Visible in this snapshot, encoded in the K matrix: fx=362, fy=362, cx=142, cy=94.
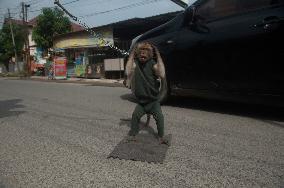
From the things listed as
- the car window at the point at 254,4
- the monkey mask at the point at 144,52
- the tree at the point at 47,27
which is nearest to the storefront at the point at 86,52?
the tree at the point at 47,27

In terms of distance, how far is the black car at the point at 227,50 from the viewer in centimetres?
473

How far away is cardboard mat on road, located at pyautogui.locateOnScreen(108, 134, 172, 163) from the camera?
3705mm

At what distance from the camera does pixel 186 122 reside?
5.39m

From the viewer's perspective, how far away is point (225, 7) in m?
5.51

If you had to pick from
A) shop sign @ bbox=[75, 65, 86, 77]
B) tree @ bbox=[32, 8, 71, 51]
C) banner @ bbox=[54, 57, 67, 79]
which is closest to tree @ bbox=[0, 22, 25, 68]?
tree @ bbox=[32, 8, 71, 51]

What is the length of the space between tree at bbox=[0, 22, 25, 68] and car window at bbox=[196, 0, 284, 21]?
44.3 metres

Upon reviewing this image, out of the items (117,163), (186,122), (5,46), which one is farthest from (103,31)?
(5,46)

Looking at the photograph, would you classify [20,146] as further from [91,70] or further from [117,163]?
[91,70]

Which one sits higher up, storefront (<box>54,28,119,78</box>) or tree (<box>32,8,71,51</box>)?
tree (<box>32,8,71,51</box>)

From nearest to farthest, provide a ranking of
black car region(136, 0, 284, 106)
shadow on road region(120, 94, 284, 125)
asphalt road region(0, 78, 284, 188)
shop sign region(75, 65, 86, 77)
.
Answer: asphalt road region(0, 78, 284, 188), black car region(136, 0, 284, 106), shadow on road region(120, 94, 284, 125), shop sign region(75, 65, 86, 77)

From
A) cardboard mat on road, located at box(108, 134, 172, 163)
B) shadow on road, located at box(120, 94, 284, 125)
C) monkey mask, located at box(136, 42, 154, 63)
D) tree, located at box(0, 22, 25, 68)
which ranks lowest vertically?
cardboard mat on road, located at box(108, 134, 172, 163)

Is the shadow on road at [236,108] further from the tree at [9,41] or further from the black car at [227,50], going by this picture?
the tree at [9,41]

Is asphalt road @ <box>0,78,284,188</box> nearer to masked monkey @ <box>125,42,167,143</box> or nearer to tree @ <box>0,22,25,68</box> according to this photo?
masked monkey @ <box>125,42,167,143</box>

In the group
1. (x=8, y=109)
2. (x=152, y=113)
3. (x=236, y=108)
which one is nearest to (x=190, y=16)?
(x=236, y=108)
